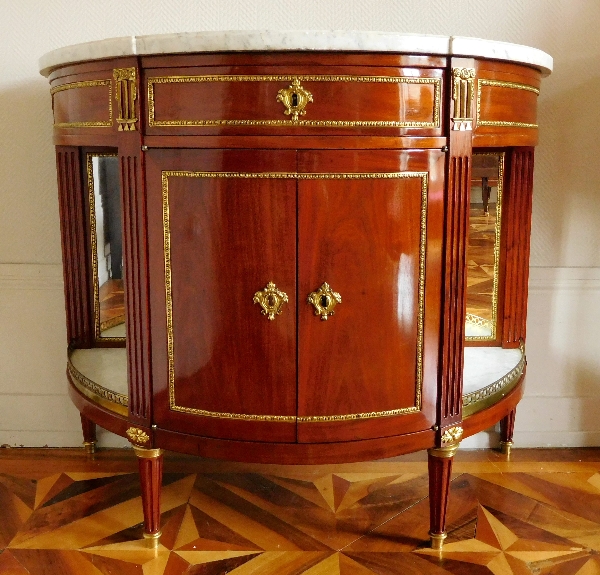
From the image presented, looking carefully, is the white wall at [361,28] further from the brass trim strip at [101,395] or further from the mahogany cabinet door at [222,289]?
the mahogany cabinet door at [222,289]

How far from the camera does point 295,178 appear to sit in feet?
3.21

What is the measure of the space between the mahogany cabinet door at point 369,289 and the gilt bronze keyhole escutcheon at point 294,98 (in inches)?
2.3

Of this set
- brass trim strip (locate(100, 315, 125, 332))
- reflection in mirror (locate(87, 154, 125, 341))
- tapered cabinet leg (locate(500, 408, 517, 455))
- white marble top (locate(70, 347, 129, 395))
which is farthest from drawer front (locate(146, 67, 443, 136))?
tapered cabinet leg (locate(500, 408, 517, 455))

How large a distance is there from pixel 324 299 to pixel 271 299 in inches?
3.0

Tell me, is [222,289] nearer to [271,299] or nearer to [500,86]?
[271,299]

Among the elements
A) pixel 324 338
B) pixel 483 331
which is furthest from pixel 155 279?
pixel 483 331

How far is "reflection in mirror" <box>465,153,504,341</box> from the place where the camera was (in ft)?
4.46

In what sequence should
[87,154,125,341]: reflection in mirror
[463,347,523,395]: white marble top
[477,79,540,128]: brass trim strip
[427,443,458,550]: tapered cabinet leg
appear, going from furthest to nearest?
[87,154,125,341]: reflection in mirror, [463,347,523,395]: white marble top, [427,443,458,550]: tapered cabinet leg, [477,79,540,128]: brass trim strip

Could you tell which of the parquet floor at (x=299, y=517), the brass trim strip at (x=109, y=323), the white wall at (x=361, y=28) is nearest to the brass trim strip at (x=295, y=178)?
the parquet floor at (x=299, y=517)

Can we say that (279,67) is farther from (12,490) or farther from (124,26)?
(12,490)

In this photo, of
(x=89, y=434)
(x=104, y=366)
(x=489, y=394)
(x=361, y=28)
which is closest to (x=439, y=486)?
(x=489, y=394)

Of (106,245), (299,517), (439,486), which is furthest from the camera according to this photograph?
(106,245)

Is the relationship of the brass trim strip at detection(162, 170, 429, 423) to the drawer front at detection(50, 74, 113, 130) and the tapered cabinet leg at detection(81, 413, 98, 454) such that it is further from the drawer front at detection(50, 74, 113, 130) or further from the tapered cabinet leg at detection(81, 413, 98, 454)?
the tapered cabinet leg at detection(81, 413, 98, 454)

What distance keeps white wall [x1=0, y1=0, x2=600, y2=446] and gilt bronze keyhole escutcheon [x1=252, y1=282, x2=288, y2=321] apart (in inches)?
25.5
